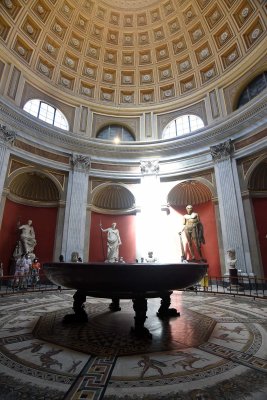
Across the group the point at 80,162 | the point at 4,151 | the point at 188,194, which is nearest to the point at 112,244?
the point at 80,162

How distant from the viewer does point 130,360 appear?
1803 millimetres

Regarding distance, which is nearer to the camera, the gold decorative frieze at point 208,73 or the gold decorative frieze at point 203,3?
the gold decorative frieze at point 203,3

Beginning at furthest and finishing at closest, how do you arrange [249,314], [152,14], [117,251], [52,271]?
1. [152,14]
2. [117,251]
3. [249,314]
4. [52,271]

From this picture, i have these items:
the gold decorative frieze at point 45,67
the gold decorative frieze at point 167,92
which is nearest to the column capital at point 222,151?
the gold decorative frieze at point 167,92

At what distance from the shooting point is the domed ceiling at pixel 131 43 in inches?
416

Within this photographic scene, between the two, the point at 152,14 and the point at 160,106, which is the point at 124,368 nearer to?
the point at 160,106

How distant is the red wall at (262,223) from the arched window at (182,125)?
5.18m

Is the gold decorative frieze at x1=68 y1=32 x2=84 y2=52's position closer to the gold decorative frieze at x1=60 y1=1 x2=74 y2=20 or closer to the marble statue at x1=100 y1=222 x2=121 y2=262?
the gold decorative frieze at x1=60 y1=1 x2=74 y2=20

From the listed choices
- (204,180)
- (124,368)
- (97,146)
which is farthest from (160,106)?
(124,368)

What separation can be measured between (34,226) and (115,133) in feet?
23.0

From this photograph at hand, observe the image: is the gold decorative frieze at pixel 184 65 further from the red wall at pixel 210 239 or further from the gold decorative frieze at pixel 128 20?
the red wall at pixel 210 239

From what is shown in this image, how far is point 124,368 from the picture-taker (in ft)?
5.48

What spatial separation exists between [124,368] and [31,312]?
2573 mm

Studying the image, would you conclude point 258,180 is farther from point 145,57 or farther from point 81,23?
point 81,23
